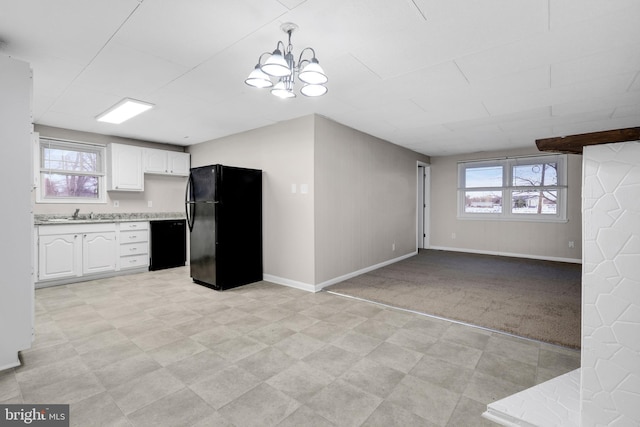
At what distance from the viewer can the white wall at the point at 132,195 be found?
14.9 feet

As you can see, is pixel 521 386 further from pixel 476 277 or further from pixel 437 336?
pixel 476 277

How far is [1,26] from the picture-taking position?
199cm

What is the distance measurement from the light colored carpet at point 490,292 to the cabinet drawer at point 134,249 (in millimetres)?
3278

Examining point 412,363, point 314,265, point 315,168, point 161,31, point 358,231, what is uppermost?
point 161,31

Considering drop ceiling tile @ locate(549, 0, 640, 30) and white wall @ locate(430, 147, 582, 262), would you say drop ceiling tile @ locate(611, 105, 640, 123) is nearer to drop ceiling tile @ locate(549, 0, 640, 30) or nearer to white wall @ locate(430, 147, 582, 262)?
white wall @ locate(430, 147, 582, 262)

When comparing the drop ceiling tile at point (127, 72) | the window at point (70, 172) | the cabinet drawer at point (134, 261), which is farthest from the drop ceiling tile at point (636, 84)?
the window at point (70, 172)

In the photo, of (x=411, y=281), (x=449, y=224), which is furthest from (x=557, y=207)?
(x=411, y=281)

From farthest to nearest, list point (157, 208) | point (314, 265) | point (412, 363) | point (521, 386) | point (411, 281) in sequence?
point (157, 208) → point (411, 281) → point (314, 265) → point (412, 363) → point (521, 386)

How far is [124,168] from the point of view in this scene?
5.02 m

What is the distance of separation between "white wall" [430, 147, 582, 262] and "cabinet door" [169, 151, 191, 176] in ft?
18.3

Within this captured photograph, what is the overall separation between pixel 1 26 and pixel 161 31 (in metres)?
1.05

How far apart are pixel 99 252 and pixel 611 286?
219 inches

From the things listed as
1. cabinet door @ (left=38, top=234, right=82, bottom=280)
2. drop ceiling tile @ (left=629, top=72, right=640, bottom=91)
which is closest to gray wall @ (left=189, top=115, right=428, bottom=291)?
cabinet door @ (left=38, top=234, right=82, bottom=280)

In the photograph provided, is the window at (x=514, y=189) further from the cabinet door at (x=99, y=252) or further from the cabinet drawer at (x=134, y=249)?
the cabinet door at (x=99, y=252)
